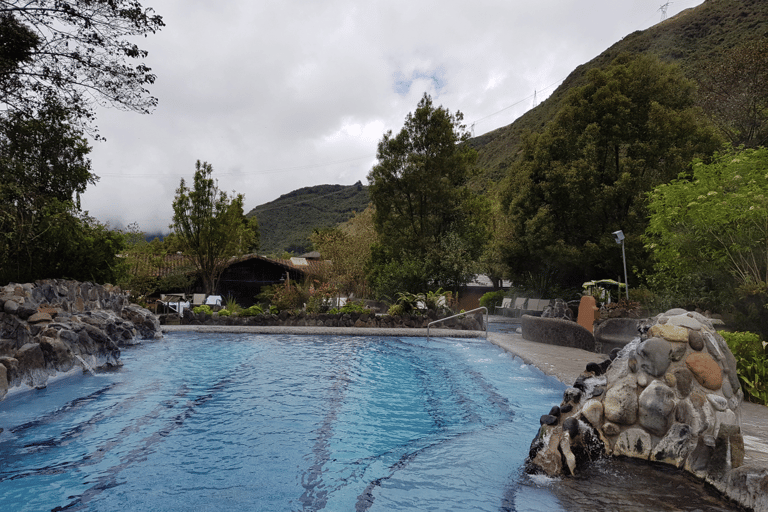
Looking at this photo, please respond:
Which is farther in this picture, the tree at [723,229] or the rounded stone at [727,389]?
the tree at [723,229]

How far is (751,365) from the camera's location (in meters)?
4.82

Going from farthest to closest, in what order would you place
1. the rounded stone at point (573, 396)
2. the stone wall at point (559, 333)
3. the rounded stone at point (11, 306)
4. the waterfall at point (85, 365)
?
the stone wall at point (559, 333), the waterfall at point (85, 365), the rounded stone at point (11, 306), the rounded stone at point (573, 396)

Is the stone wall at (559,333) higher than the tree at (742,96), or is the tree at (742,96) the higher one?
the tree at (742,96)

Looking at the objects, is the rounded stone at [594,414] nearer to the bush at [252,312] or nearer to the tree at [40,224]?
the tree at [40,224]

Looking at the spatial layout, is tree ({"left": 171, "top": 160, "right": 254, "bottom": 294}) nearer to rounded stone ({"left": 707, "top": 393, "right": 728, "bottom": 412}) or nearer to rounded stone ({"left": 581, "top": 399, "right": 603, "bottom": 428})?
rounded stone ({"left": 581, "top": 399, "right": 603, "bottom": 428})

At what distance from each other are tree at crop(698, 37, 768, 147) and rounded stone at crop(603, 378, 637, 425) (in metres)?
18.2

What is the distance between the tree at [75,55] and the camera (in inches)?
306

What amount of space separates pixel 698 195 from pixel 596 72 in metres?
11.9

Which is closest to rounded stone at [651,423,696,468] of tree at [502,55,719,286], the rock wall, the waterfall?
the rock wall

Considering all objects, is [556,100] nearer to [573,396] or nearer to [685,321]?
[685,321]

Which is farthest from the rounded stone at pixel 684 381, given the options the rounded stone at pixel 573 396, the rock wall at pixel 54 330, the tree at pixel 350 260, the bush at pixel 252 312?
the tree at pixel 350 260

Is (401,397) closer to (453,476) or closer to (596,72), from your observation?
(453,476)

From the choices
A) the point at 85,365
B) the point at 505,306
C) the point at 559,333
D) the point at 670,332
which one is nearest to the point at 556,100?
Answer: the point at 505,306

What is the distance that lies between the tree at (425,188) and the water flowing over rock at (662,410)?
17.0 metres
